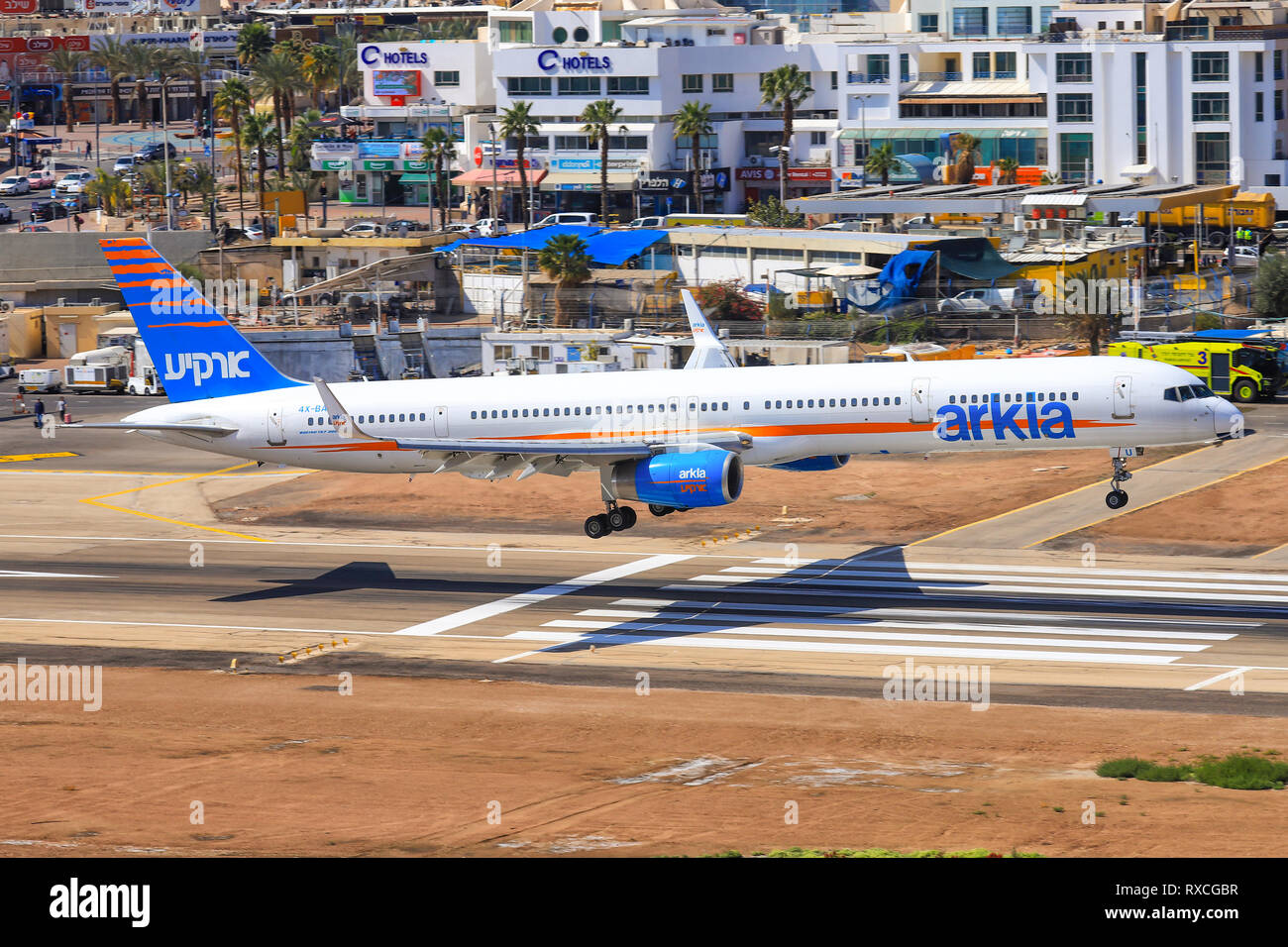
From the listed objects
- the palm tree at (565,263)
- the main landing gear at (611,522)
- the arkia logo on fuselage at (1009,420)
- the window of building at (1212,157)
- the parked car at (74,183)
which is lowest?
the main landing gear at (611,522)

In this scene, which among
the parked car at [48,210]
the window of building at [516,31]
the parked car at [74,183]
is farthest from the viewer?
the parked car at [74,183]

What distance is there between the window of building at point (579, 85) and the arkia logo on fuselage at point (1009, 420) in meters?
120

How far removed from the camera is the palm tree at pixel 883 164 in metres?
146

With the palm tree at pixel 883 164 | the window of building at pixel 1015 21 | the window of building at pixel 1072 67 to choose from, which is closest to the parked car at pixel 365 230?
the palm tree at pixel 883 164

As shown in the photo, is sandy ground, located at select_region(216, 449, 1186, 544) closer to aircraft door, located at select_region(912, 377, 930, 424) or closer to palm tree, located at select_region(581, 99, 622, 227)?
aircraft door, located at select_region(912, 377, 930, 424)

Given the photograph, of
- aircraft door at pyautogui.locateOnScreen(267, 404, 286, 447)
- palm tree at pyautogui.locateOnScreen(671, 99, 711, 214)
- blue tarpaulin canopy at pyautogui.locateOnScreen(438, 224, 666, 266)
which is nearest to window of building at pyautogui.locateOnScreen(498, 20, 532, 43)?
palm tree at pyautogui.locateOnScreen(671, 99, 711, 214)

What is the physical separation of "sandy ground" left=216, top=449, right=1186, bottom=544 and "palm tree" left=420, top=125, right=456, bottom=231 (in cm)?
9521

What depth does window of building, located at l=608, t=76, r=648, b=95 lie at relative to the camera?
162 m

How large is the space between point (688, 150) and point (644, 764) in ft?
441

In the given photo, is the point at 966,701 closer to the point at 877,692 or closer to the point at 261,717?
the point at 877,692

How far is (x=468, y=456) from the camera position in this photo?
50875 millimetres

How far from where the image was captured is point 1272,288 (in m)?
95.9

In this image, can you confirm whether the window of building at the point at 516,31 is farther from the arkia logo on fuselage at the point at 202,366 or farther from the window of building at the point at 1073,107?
the arkia logo on fuselage at the point at 202,366

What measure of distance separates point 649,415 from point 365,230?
97161 millimetres
